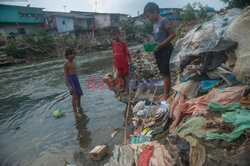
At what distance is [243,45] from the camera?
5.56 ft

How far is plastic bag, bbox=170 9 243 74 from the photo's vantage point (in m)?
2.14

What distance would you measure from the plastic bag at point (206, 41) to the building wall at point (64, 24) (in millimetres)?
26418

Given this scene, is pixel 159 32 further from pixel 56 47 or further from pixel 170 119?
pixel 56 47

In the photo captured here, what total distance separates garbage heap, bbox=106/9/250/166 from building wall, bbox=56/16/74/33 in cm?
2651

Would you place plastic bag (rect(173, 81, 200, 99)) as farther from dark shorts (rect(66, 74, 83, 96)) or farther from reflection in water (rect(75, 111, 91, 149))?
dark shorts (rect(66, 74, 83, 96))

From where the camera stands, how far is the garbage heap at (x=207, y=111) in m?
1.31

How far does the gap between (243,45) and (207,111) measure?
2.66 ft

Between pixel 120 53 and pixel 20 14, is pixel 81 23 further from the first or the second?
pixel 120 53

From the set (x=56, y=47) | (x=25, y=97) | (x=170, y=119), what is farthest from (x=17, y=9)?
(x=170, y=119)

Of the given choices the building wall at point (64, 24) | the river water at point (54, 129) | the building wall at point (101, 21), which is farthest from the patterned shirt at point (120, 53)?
the building wall at point (101, 21)

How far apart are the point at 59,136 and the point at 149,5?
2.85 metres

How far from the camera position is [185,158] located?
1364 millimetres

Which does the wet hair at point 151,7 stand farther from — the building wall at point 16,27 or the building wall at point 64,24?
the building wall at point 16,27

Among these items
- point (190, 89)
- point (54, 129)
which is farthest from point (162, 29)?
point (54, 129)
